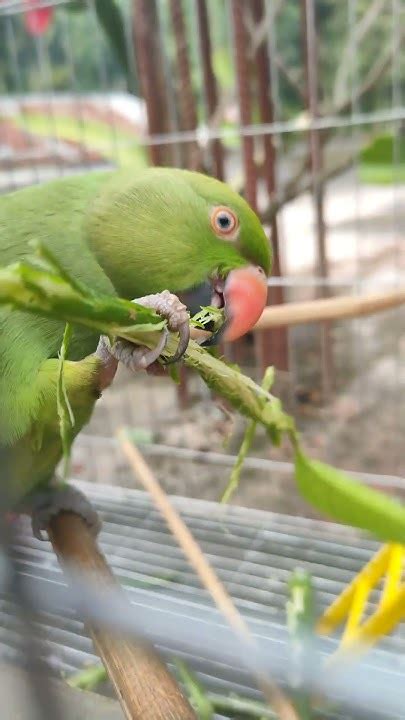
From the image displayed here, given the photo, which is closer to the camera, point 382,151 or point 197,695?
point 197,695

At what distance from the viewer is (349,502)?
0.21 meters

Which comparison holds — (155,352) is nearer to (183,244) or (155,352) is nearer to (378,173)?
(183,244)

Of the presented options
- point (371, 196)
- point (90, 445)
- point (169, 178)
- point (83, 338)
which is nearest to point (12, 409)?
point (83, 338)

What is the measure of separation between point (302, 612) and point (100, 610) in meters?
0.35

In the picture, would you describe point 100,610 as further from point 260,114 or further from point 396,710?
point 260,114

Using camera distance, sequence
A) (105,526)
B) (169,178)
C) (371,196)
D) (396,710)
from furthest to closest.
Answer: (371,196), (105,526), (169,178), (396,710)

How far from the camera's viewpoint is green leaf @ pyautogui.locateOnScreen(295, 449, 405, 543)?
203 millimetres

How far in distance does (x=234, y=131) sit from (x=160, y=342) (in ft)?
3.30

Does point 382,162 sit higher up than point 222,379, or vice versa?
point 382,162

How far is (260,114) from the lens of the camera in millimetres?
1395

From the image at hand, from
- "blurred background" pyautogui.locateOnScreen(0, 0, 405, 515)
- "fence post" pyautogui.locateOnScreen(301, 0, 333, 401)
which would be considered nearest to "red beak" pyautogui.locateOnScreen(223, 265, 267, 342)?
"blurred background" pyautogui.locateOnScreen(0, 0, 405, 515)

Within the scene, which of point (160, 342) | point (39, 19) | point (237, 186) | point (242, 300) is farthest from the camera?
point (237, 186)

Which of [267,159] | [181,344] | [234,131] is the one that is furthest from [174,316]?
[267,159]

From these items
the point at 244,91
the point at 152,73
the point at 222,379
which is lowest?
the point at 222,379
